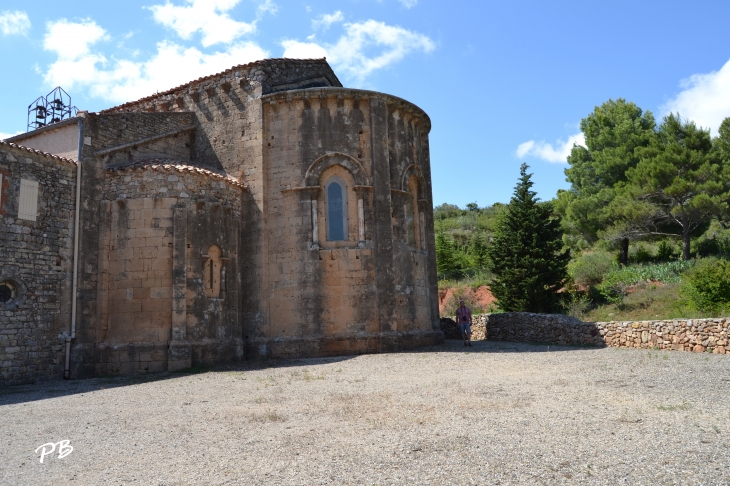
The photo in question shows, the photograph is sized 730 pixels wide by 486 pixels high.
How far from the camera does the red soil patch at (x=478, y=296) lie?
99.3ft

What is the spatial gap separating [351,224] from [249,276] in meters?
3.18

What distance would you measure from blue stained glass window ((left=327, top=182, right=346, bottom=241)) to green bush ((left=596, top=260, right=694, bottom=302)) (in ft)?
42.6

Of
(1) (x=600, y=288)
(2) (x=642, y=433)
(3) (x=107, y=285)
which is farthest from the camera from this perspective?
(1) (x=600, y=288)

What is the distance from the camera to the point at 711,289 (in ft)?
54.6

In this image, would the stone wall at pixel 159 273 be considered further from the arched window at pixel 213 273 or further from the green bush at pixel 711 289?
the green bush at pixel 711 289

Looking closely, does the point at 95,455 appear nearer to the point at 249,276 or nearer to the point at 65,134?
the point at 249,276

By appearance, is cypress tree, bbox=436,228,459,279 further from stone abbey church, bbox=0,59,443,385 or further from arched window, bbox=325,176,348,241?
arched window, bbox=325,176,348,241

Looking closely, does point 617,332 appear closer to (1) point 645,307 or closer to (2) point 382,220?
(2) point 382,220

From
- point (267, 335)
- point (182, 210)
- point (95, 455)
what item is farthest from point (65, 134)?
point (95, 455)

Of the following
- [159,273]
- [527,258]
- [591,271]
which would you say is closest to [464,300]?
[591,271]

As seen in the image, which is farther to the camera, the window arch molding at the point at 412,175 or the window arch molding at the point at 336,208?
the window arch molding at the point at 412,175

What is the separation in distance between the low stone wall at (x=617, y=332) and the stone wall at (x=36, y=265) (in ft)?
43.4

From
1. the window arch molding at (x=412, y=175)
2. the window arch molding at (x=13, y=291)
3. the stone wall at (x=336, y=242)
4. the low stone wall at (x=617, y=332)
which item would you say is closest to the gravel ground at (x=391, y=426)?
the low stone wall at (x=617, y=332)

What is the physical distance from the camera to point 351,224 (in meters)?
15.4
